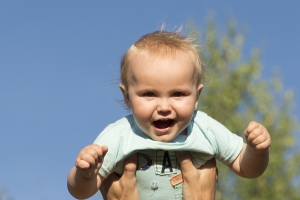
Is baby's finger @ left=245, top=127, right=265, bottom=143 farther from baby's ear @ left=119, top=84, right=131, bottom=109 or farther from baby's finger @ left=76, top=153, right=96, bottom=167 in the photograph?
baby's finger @ left=76, top=153, right=96, bottom=167

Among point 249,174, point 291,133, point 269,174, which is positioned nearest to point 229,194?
point 269,174

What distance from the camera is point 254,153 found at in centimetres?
400

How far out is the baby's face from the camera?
3.82m

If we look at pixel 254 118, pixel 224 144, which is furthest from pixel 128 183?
pixel 254 118

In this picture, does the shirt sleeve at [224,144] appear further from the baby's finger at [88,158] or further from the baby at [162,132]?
the baby's finger at [88,158]

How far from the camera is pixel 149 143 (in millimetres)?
3879

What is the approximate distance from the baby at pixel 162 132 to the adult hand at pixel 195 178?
0.04 metres

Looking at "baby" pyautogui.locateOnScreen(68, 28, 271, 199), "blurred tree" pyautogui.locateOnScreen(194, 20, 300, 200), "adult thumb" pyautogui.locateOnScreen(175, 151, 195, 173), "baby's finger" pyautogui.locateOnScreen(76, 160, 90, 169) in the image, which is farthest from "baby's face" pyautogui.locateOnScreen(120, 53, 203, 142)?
"blurred tree" pyautogui.locateOnScreen(194, 20, 300, 200)

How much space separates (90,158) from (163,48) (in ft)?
2.84

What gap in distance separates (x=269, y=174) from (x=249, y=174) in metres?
14.2

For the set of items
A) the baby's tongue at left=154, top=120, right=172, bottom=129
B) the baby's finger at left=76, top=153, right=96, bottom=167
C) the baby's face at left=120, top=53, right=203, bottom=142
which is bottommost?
the baby's finger at left=76, top=153, right=96, bottom=167

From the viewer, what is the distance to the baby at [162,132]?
3.83 m

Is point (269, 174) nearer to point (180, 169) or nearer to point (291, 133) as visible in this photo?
point (291, 133)

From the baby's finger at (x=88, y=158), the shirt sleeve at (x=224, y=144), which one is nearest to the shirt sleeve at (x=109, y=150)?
the baby's finger at (x=88, y=158)
